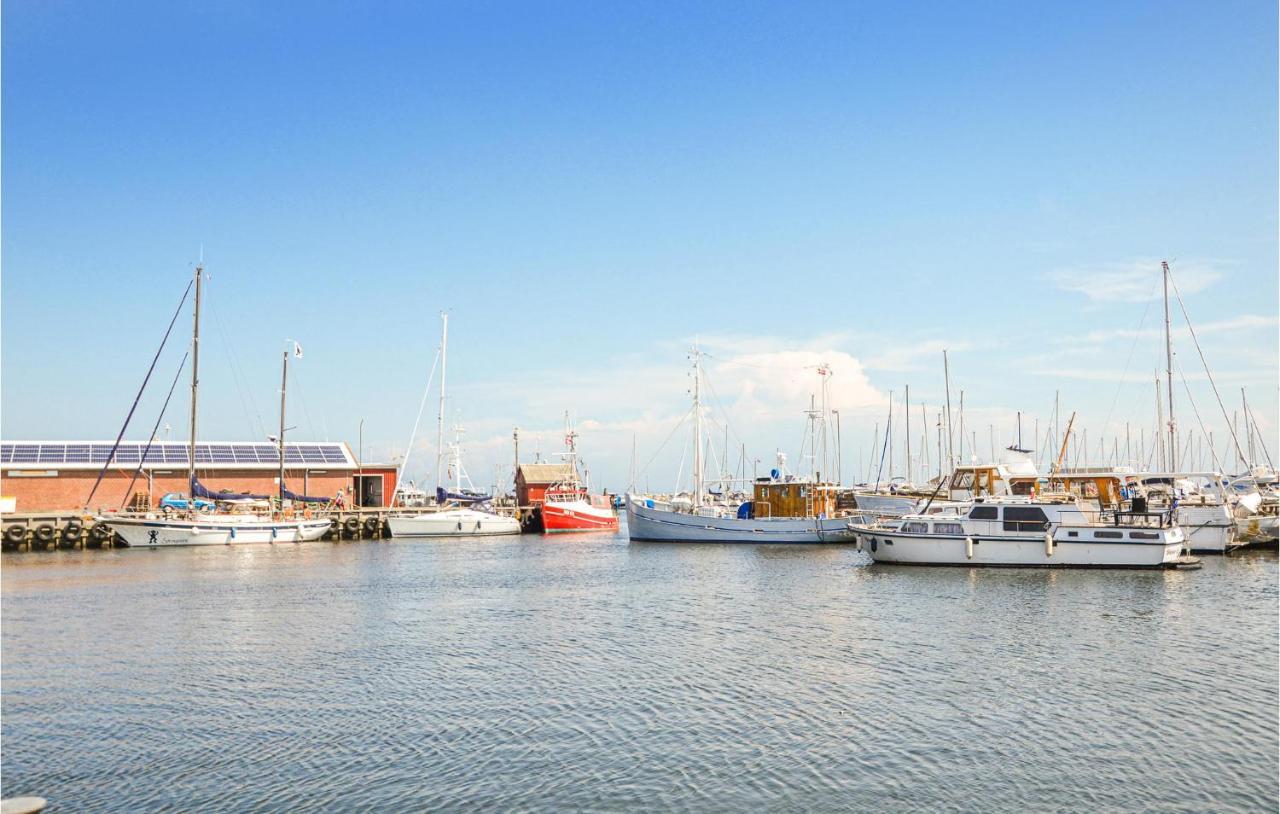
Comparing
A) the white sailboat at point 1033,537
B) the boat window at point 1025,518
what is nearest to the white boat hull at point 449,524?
the white sailboat at point 1033,537

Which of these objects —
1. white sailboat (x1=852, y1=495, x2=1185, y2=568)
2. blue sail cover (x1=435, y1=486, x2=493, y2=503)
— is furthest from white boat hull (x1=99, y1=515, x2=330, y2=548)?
white sailboat (x1=852, y1=495, x2=1185, y2=568)

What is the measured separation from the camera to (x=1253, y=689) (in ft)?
70.7

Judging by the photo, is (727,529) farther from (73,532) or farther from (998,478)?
(73,532)

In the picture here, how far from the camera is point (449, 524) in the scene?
83375 mm

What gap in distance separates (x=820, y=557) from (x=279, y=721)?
42.2 meters

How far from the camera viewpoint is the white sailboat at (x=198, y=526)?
218 feet

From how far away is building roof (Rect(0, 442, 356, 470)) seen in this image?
7650 centimetres

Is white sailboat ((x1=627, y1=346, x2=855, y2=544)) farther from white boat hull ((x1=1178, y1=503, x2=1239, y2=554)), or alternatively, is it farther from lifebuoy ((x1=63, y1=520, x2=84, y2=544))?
lifebuoy ((x1=63, y1=520, x2=84, y2=544))

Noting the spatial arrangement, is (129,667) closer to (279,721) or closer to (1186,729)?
(279,721)

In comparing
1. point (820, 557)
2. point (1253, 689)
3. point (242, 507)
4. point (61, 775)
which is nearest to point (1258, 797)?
point (1253, 689)

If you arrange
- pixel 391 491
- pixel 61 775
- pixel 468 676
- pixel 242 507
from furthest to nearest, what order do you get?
pixel 391 491
pixel 242 507
pixel 468 676
pixel 61 775

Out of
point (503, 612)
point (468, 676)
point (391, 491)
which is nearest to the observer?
point (468, 676)

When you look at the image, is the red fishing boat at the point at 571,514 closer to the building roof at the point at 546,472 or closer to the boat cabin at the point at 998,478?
the building roof at the point at 546,472

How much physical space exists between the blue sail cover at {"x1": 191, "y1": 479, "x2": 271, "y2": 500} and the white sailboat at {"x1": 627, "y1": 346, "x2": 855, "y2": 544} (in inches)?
1225
